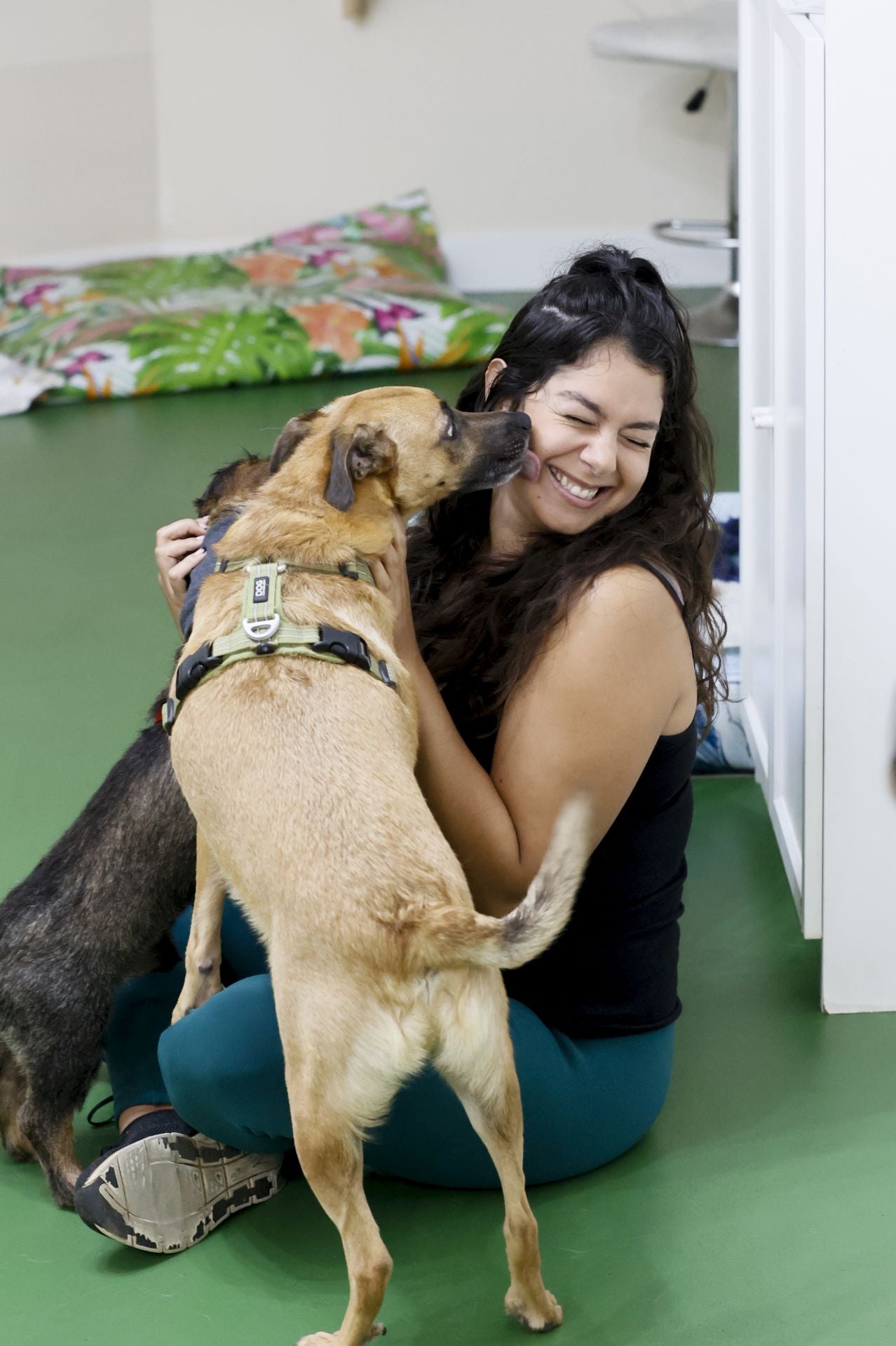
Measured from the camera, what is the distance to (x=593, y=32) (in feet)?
19.1

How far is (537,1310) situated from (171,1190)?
1.56 ft

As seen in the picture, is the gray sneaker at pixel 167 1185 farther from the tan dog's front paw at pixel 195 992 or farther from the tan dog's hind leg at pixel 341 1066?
the tan dog's hind leg at pixel 341 1066

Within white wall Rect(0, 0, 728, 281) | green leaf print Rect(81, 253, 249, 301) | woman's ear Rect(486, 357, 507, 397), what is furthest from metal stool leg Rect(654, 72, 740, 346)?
woman's ear Rect(486, 357, 507, 397)

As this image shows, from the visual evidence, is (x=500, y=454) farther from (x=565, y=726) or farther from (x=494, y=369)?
(x=565, y=726)

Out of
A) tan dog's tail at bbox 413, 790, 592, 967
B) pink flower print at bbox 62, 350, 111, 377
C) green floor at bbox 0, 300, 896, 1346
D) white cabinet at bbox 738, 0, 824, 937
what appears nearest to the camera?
tan dog's tail at bbox 413, 790, 592, 967

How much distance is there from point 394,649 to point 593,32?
188 inches

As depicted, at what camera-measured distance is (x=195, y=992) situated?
1.91 meters

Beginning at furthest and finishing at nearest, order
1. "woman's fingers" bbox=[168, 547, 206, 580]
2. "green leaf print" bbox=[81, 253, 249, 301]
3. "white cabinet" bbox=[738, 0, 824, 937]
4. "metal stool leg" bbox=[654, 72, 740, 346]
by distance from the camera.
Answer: "green leaf print" bbox=[81, 253, 249, 301]
"metal stool leg" bbox=[654, 72, 740, 346]
"white cabinet" bbox=[738, 0, 824, 937]
"woman's fingers" bbox=[168, 547, 206, 580]

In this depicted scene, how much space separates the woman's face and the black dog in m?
0.40

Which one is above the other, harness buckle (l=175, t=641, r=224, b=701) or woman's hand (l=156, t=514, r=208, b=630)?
woman's hand (l=156, t=514, r=208, b=630)

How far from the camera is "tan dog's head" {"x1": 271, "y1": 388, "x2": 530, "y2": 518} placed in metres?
1.84

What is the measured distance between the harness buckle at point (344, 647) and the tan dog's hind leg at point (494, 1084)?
37 cm

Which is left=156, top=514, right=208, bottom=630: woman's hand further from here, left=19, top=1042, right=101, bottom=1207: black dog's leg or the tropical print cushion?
the tropical print cushion

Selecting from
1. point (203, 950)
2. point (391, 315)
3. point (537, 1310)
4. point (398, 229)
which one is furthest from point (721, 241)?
point (537, 1310)
